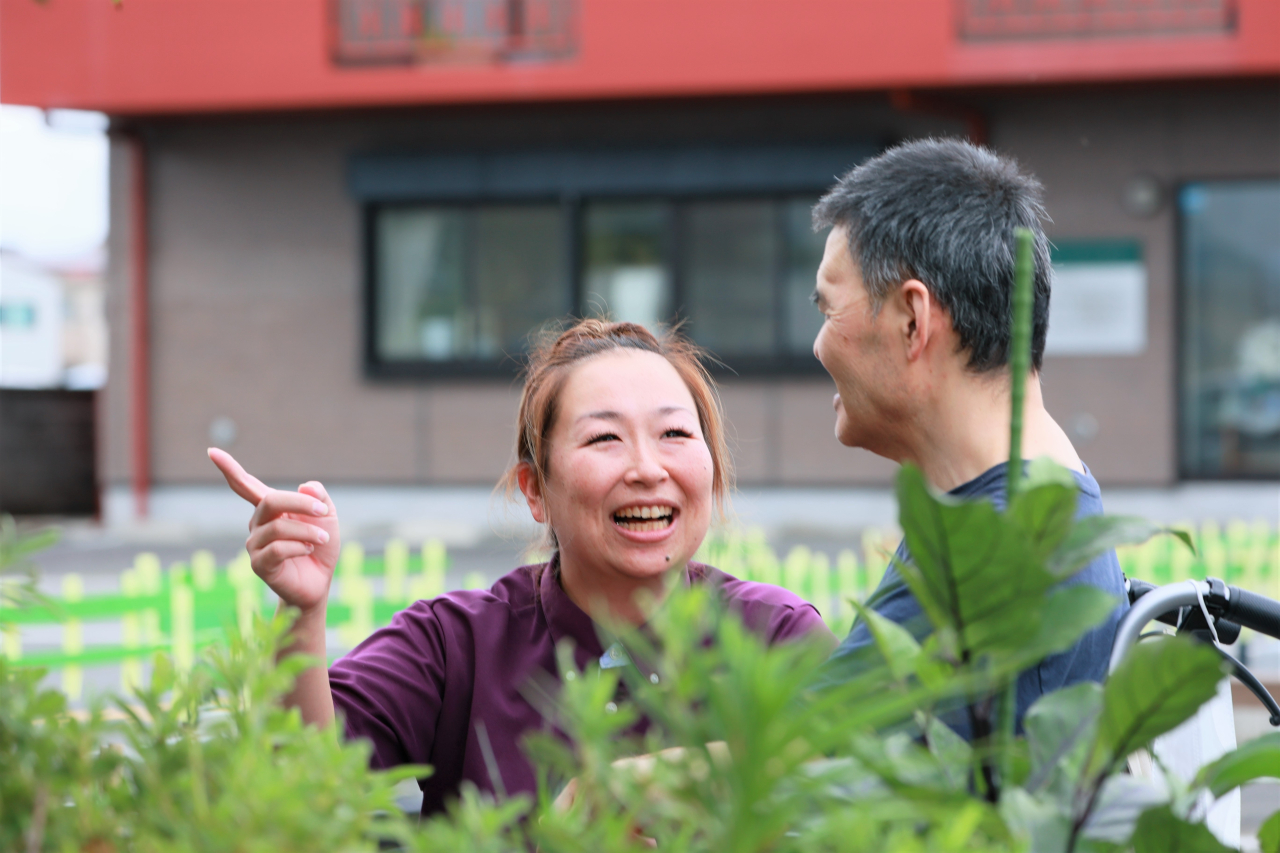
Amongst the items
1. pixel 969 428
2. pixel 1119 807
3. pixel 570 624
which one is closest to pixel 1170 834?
pixel 1119 807

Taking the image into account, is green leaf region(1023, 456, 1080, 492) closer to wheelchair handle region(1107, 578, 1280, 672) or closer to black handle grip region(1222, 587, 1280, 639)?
wheelchair handle region(1107, 578, 1280, 672)

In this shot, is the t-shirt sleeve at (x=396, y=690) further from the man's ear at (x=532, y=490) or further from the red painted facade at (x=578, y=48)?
the red painted facade at (x=578, y=48)

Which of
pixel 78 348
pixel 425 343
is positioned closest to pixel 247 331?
pixel 425 343

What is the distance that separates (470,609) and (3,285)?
21928 millimetres

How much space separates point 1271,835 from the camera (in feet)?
2.83

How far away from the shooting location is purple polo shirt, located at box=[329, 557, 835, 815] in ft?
5.92

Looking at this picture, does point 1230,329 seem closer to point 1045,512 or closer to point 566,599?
point 566,599

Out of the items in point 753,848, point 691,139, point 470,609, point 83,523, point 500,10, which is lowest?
point 83,523

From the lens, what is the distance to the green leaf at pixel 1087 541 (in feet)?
2.50

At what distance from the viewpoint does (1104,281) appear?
11.8 meters

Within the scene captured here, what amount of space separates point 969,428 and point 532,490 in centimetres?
75

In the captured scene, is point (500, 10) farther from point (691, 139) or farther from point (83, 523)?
point (83, 523)

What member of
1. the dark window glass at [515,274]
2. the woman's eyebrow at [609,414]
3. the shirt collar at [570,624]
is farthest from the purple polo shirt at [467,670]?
the dark window glass at [515,274]

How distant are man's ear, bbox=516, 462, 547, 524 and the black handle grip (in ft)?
3.39
